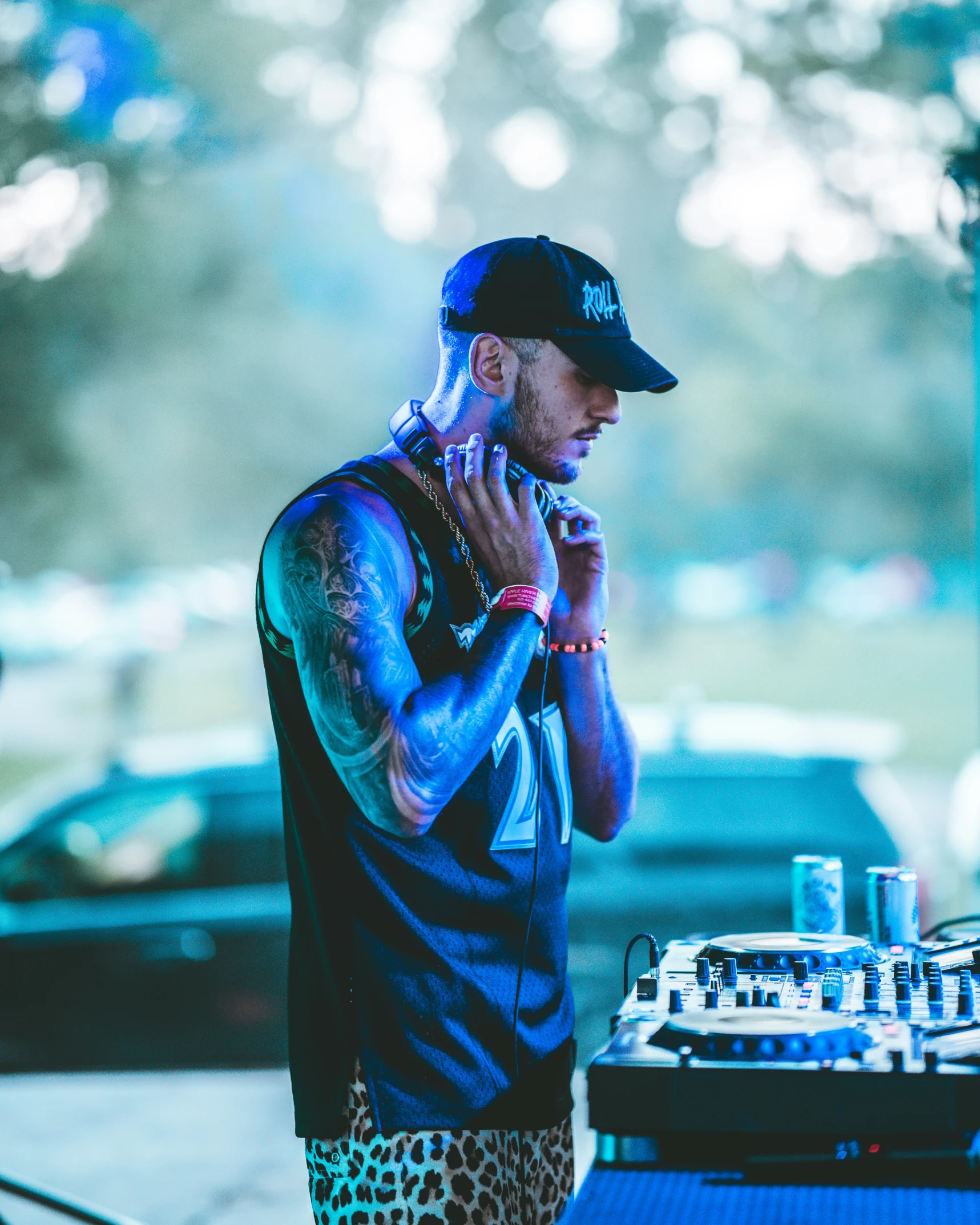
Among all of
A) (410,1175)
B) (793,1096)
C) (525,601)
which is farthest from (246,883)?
(793,1096)

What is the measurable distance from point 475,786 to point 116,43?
10309mm

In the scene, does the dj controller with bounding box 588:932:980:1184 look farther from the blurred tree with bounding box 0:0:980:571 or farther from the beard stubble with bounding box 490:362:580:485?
the blurred tree with bounding box 0:0:980:571

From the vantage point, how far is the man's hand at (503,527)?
4.68 ft

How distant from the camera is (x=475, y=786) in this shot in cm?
143

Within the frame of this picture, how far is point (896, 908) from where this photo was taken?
5.82ft

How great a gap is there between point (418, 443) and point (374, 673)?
364mm

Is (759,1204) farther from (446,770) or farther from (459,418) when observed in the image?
(459,418)

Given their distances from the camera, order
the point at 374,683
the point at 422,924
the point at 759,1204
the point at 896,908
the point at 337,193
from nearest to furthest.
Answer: the point at 759,1204, the point at 374,683, the point at 422,924, the point at 896,908, the point at 337,193

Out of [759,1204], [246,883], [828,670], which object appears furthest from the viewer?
[828,670]

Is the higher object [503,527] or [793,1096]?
[503,527]

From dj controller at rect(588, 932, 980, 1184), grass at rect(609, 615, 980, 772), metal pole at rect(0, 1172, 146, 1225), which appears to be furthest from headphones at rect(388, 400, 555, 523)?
grass at rect(609, 615, 980, 772)

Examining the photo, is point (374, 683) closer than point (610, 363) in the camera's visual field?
Yes

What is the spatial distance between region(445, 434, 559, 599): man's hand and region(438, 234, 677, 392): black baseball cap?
15cm

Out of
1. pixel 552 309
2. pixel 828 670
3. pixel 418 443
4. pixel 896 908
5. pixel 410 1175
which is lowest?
pixel 410 1175
